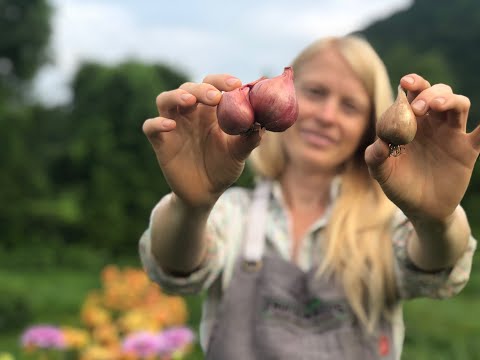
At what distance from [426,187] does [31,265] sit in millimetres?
7576

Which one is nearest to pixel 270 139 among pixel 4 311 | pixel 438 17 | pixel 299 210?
pixel 299 210

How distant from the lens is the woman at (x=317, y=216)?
0.86 meters

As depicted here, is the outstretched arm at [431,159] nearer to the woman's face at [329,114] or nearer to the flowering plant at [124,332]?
the woman's face at [329,114]

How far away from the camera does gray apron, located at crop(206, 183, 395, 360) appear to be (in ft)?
3.94

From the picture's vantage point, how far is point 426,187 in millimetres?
877

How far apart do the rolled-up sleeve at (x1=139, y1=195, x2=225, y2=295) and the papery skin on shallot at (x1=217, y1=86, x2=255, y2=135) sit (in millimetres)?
467

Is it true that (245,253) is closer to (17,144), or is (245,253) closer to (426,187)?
(426,187)

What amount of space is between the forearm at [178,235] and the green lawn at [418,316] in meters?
1.59

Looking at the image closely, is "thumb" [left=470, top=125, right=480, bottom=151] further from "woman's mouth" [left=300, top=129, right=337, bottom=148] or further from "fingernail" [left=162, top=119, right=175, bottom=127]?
"woman's mouth" [left=300, top=129, right=337, bottom=148]

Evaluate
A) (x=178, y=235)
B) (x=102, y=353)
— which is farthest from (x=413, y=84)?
(x=102, y=353)

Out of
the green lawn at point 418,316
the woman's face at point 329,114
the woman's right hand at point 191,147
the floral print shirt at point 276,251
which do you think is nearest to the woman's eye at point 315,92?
the woman's face at point 329,114

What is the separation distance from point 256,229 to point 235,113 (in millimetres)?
622

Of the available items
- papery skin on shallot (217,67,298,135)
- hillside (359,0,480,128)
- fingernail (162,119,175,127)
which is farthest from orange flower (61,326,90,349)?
hillside (359,0,480,128)

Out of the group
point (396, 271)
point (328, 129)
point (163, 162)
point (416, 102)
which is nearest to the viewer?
point (416, 102)
